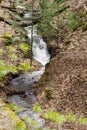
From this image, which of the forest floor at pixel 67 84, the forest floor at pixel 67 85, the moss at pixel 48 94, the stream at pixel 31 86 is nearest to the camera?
the stream at pixel 31 86

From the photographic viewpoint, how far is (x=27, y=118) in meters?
15.6

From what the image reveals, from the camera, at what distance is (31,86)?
2217 centimetres

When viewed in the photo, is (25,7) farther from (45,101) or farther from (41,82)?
(45,101)

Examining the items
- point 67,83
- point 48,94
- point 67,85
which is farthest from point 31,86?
point 67,85

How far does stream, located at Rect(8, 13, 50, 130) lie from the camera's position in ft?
52.9

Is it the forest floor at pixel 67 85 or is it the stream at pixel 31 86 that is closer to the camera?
the stream at pixel 31 86

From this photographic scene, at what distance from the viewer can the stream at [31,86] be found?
16116mm

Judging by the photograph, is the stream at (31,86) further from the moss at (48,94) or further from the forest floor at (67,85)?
the moss at (48,94)

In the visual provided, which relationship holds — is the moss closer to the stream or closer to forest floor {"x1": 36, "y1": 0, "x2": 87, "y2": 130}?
forest floor {"x1": 36, "y1": 0, "x2": 87, "y2": 130}

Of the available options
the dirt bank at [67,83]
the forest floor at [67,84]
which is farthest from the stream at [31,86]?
the dirt bank at [67,83]

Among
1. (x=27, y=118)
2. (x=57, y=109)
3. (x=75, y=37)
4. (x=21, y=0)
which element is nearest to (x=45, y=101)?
(x=57, y=109)

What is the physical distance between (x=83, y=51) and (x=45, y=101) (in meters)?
4.62

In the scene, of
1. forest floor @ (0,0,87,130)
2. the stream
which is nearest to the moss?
forest floor @ (0,0,87,130)

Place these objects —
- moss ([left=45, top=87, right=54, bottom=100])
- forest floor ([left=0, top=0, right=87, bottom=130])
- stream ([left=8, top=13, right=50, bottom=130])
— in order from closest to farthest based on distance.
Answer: stream ([left=8, top=13, right=50, bottom=130])
forest floor ([left=0, top=0, right=87, bottom=130])
moss ([left=45, top=87, right=54, bottom=100])
